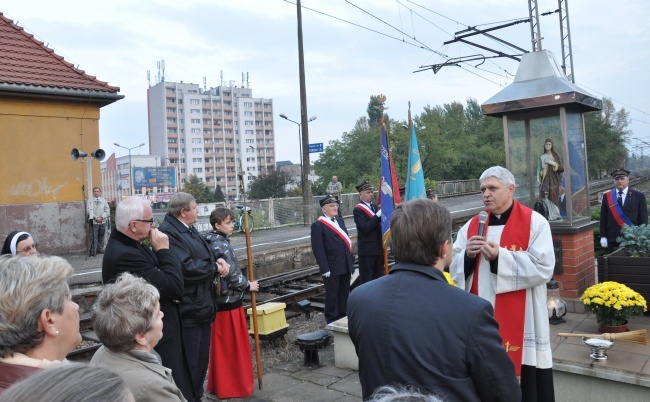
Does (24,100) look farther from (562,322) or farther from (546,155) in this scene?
(562,322)

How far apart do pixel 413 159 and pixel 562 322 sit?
2.49 m

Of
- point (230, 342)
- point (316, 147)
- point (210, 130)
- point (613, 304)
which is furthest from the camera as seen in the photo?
point (210, 130)

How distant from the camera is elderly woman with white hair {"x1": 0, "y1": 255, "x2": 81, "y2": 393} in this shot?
76.7 inches

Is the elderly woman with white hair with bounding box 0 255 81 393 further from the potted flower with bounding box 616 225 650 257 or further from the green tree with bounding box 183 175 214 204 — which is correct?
the green tree with bounding box 183 175 214 204

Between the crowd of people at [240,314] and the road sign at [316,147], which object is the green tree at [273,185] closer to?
the road sign at [316,147]

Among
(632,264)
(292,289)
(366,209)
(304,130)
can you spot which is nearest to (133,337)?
(632,264)

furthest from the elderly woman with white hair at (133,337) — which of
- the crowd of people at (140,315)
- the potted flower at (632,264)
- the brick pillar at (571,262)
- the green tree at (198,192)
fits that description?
the green tree at (198,192)

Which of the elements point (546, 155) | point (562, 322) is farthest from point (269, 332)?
point (546, 155)

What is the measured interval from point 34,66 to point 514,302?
529 inches

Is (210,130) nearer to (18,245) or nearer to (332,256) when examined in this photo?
(332,256)

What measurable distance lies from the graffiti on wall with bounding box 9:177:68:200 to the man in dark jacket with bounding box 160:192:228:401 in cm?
1001

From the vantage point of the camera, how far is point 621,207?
7.62 m

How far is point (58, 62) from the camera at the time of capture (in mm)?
13812

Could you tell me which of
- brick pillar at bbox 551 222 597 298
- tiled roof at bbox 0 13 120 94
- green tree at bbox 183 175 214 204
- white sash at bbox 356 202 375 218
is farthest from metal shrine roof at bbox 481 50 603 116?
green tree at bbox 183 175 214 204
